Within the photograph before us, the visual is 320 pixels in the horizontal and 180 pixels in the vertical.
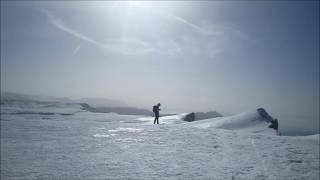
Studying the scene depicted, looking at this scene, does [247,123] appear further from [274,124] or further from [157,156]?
[157,156]

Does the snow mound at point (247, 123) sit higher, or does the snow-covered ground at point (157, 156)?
the snow mound at point (247, 123)

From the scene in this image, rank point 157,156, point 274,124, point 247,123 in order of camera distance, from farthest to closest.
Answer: point 247,123
point 274,124
point 157,156

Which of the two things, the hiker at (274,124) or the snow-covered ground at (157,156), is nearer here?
the snow-covered ground at (157,156)

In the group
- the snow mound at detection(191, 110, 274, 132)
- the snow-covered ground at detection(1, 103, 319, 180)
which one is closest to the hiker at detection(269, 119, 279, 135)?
the snow mound at detection(191, 110, 274, 132)

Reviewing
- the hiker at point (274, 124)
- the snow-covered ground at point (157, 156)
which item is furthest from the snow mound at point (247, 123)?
the snow-covered ground at point (157, 156)

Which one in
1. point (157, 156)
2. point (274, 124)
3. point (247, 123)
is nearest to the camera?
point (157, 156)

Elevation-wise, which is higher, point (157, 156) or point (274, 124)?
point (274, 124)

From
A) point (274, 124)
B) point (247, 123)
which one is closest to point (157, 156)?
point (247, 123)

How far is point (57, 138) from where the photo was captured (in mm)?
19047

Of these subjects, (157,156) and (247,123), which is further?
(247,123)

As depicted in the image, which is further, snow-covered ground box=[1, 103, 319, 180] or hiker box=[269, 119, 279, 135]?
hiker box=[269, 119, 279, 135]

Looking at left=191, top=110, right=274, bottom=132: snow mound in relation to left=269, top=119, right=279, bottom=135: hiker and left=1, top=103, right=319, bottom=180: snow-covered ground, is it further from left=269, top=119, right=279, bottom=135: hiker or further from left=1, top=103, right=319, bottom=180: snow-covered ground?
left=1, top=103, right=319, bottom=180: snow-covered ground

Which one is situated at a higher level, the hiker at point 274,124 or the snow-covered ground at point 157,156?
the hiker at point 274,124

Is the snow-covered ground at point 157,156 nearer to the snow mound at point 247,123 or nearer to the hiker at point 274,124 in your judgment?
the hiker at point 274,124
